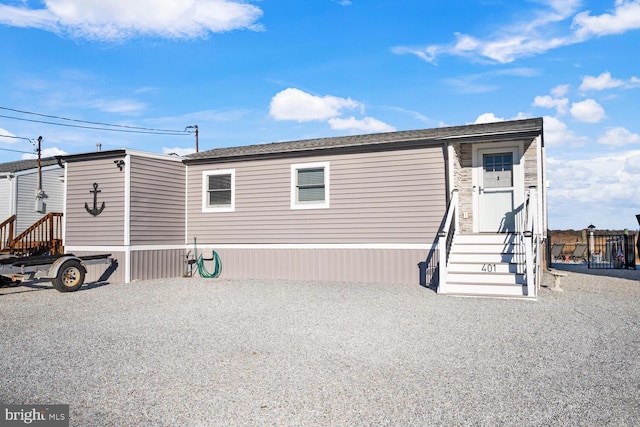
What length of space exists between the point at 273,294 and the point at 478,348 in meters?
5.23

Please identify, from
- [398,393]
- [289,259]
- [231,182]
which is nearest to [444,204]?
[289,259]

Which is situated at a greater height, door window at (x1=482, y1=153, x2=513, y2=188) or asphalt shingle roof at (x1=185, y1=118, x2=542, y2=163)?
asphalt shingle roof at (x1=185, y1=118, x2=542, y2=163)

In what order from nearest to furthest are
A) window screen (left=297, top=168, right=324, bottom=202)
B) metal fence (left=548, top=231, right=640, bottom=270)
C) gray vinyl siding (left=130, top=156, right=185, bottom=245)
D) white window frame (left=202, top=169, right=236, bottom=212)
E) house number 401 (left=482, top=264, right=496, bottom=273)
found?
house number 401 (left=482, top=264, right=496, bottom=273) < gray vinyl siding (left=130, top=156, right=185, bottom=245) < window screen (left=297, top=168, right=324, bottom=202) < white window frame (left=202, top=169, right=236, bottom=212) < metal fence (left=548, top=231, right=640, bottom=270)

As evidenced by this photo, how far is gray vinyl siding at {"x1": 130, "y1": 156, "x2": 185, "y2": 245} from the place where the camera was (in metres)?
13.0

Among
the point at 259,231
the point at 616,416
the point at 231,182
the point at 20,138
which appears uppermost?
the point at 20,138

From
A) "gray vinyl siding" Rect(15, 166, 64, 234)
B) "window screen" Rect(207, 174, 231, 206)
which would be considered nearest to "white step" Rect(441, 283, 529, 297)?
"window screen" Rect(207, 174, 231, 206)

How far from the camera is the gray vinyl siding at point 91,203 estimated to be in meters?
12.9

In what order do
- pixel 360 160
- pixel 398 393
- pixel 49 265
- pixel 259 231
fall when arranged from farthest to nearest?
pixel 259 231
pixel 360 160
pixel 49 265
pixel 398 393

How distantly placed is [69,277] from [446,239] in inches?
334

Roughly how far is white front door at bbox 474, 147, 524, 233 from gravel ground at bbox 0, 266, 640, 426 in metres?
2.67

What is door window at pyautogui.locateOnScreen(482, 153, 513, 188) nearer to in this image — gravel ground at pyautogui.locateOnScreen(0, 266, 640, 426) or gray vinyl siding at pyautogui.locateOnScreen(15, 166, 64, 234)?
gravel ground at pyautogui.locateOnScreen(0, 266, 640, 426)

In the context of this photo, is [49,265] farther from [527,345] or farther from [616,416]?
[616,416]

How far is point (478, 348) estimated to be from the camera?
19.7 ft

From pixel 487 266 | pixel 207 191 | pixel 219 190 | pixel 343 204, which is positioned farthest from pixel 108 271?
pixel 487 266
